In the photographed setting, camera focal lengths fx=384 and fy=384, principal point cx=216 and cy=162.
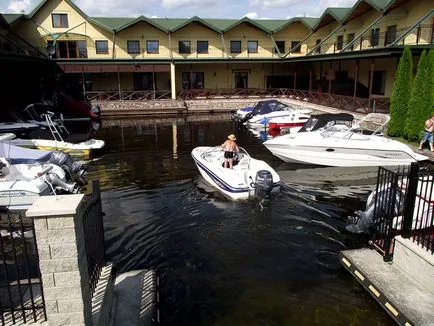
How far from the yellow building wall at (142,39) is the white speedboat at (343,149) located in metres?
26.1

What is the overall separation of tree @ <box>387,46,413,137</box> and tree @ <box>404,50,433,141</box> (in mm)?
833

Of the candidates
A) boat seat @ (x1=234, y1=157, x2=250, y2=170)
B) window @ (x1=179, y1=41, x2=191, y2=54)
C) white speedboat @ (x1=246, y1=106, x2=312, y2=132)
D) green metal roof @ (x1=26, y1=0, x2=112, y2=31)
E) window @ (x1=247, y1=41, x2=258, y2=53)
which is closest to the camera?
boat seat @ (x1=234, y1=157, x2=250, y2=170)

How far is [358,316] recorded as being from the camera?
18.3ft

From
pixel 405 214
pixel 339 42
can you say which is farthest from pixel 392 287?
pixel 339 42

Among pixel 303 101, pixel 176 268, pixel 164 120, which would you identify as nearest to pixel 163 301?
pixel 176 268

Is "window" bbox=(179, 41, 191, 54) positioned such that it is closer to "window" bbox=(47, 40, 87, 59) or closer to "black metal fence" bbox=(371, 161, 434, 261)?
"window" bbox=(47, 40, 87, 59)

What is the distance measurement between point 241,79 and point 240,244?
33.6m

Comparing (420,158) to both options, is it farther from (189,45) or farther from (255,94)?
(189,45)

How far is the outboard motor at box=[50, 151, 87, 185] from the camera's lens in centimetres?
1157

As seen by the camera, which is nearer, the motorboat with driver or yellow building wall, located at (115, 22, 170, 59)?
the motorboat with driver

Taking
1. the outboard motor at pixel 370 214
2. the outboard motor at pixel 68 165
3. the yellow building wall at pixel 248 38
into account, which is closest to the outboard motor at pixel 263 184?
the outboard motor at pixel 370 214

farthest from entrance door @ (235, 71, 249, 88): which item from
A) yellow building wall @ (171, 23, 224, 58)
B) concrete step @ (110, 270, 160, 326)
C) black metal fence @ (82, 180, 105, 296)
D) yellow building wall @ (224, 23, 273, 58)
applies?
black metal fence @ (82, 180, 105, 296)

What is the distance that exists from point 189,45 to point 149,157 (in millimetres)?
24765

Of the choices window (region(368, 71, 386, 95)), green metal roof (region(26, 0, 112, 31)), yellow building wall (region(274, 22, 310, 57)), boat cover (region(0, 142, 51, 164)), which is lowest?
boat cover (region(0, 142, 51, 164))
